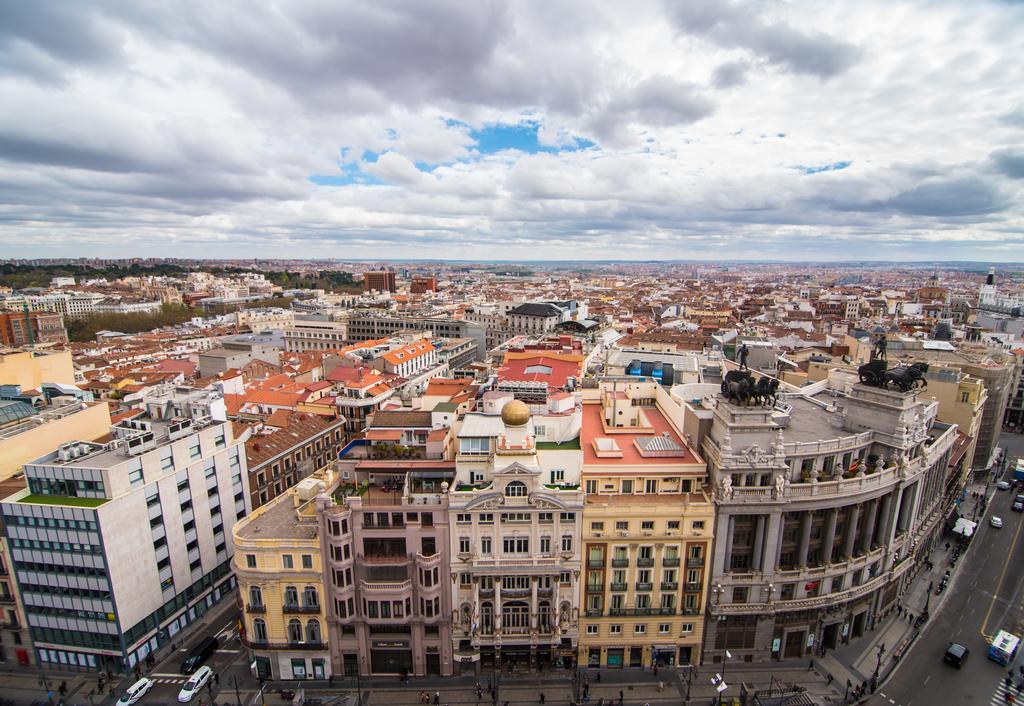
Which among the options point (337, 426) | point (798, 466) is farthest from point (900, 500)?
→ point (337, 426)

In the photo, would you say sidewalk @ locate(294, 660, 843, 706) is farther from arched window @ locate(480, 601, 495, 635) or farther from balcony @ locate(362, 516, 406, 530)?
balcony @ locate(362, 516, 406, 530)

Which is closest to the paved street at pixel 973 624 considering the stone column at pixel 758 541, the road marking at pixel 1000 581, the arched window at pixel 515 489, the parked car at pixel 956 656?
the road marking at pixel 1000 581

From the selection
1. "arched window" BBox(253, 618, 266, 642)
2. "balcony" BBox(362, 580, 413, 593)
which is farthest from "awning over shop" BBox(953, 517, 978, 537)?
"arched window" BBox(253, 618, 266, 642)

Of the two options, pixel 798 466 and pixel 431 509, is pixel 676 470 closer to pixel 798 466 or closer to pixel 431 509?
pixel 798 466

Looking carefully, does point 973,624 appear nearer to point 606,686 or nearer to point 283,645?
point 606,686

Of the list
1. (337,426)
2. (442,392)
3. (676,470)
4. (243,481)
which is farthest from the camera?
(337,426)

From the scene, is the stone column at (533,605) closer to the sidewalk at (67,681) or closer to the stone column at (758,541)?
the stone column at (758,541)
